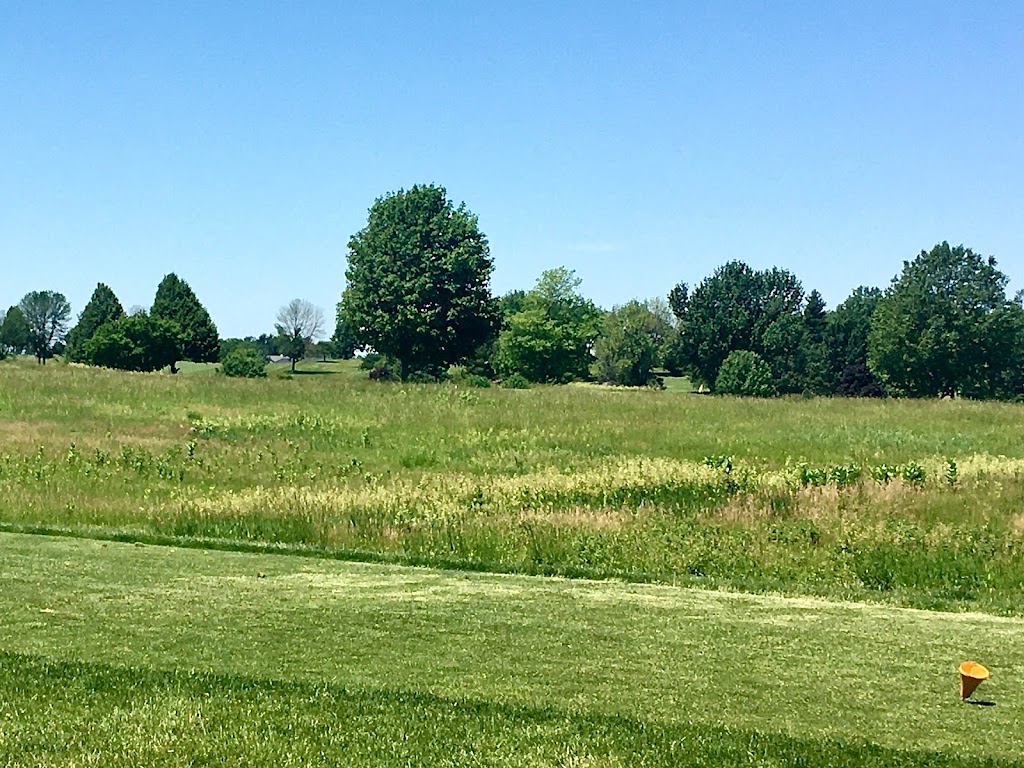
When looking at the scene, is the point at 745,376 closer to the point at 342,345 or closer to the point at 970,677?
the point at 342,345

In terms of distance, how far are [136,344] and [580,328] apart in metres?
37.7

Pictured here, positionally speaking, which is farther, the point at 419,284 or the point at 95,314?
the point at 95,314

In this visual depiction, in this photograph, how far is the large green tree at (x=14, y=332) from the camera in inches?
4350

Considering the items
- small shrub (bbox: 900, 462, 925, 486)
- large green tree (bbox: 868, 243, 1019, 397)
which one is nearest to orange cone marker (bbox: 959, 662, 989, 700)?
small shrub (bbox: 900, 462, 925, 486)

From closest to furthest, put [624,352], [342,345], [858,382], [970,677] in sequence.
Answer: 1. [970,677]
2. [858,382]
3. [624,352]
4. [342,345]

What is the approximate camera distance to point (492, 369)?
102 meters

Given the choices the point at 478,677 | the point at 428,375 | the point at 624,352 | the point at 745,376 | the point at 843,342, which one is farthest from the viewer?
the point at 624,352

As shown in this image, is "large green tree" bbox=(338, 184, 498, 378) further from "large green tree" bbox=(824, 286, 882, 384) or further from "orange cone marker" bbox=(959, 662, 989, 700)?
"orange cone marker" bbox=(959, 662, 989, 700)

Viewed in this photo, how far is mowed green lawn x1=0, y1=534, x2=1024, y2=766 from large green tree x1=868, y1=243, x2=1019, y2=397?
7674cm

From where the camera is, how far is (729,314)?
9788 cm

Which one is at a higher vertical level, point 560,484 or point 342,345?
point 342,345

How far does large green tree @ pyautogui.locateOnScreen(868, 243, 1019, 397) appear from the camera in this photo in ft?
265

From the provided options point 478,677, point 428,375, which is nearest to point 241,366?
point 428,375

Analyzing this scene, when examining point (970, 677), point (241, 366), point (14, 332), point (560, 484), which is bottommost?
point (560, 484)
